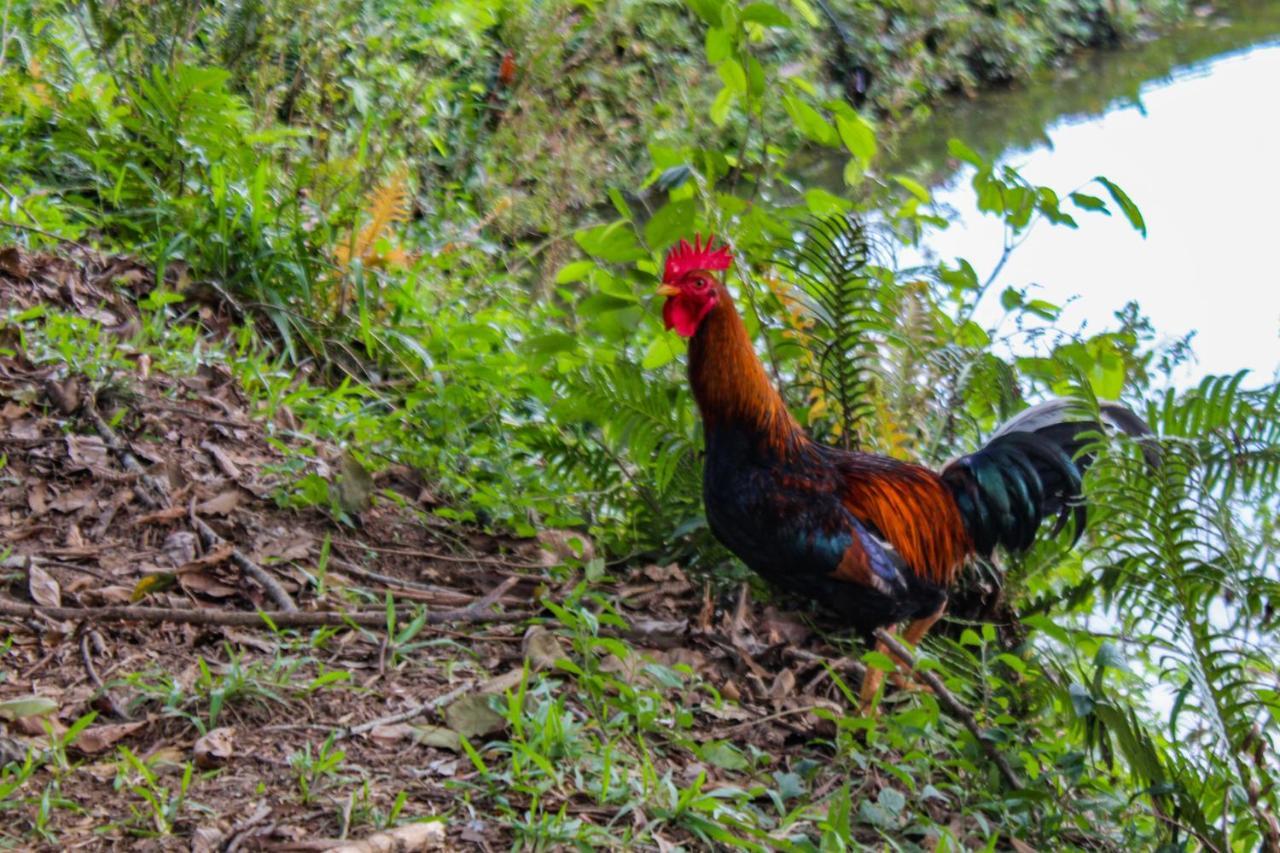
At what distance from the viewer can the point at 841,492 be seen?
12.1ft

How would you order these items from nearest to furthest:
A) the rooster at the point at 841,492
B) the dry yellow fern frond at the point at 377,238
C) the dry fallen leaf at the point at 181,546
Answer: the dry fallen leaf at the point at 181,546, the rooster at the point at 841,492, the dry yellow fern frond at the point at 377,238

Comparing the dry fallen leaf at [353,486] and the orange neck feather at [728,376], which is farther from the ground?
→ the orange neck feather at [728,376]

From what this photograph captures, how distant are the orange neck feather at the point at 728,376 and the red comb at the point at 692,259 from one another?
0.25 ft

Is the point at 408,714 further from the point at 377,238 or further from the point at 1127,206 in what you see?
the point at 377,238

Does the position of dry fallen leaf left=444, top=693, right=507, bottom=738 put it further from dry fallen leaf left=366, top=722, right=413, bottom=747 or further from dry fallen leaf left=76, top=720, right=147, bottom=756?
dry fallen leaf left=76, top=720, right=147, bottom=756

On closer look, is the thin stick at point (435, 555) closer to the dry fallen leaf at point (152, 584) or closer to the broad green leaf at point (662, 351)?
the dry fallen leaf at point (152, 584)

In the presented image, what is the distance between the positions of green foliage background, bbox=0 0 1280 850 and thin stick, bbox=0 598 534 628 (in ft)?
1.65

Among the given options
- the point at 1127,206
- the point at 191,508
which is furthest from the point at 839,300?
the point at 191,508

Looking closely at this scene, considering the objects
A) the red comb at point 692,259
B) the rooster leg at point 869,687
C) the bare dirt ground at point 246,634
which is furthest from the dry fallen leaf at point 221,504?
the rooster leg at point 869,687

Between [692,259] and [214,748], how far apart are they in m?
1.74

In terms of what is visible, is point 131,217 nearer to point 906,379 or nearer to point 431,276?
point 431,276

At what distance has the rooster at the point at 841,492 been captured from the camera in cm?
350

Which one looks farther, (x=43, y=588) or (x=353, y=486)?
(x=353, y=486)

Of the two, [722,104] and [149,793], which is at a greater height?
[722,104]
